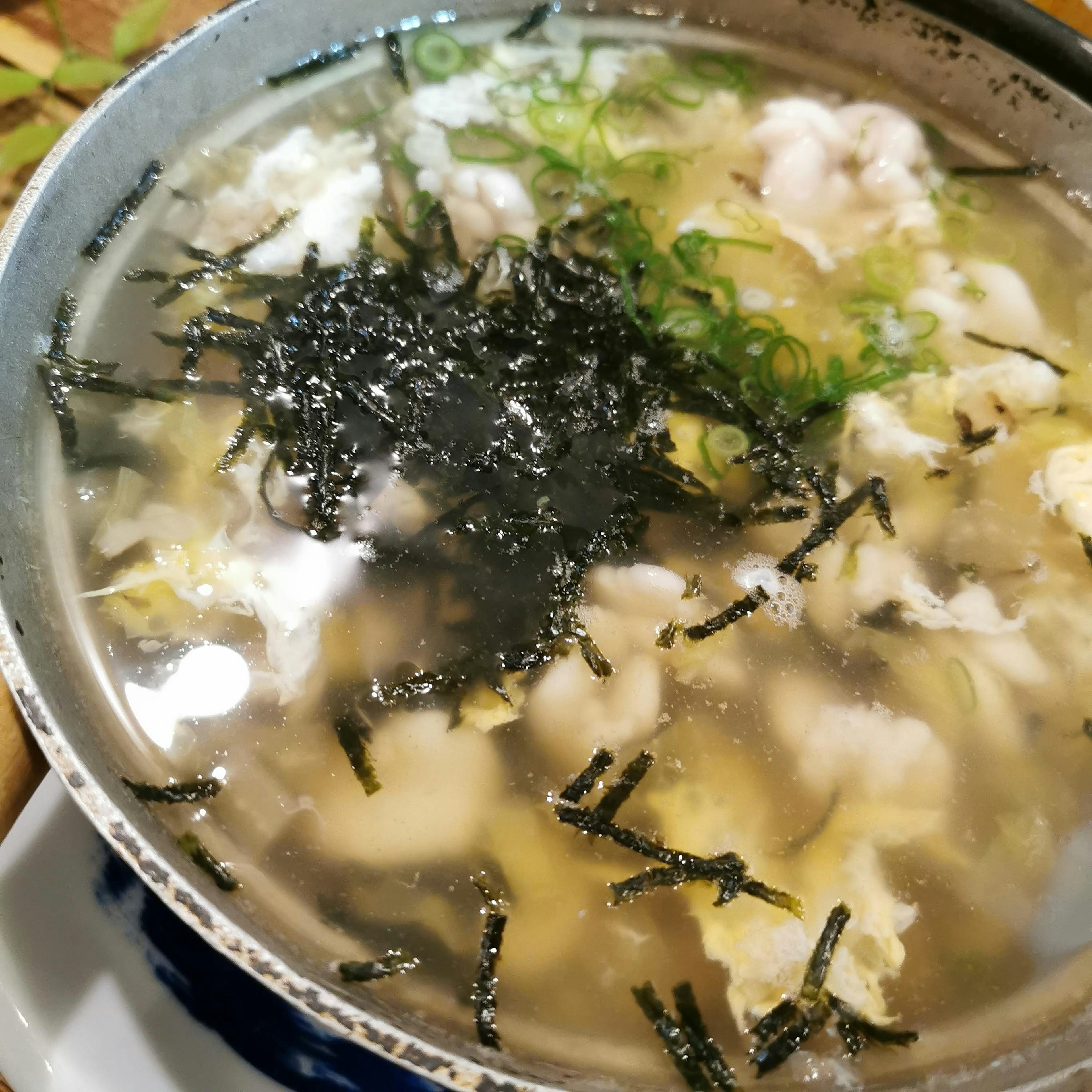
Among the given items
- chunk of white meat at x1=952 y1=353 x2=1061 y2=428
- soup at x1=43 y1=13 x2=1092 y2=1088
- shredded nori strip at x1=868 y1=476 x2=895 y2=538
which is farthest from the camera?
chunk of white meat at x1=952 y1=353 x2=1061 y2=428

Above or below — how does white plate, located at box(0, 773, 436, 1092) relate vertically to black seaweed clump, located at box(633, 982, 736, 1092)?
below

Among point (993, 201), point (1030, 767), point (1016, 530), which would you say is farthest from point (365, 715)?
point (993, 201)

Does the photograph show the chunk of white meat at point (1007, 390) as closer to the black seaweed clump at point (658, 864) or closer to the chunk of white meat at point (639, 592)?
the chunk of white meat at point (639, 592)

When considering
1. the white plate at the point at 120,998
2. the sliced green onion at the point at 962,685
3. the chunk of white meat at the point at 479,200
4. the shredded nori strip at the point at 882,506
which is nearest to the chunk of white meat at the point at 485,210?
the chunk of white meat at the point at 479,200

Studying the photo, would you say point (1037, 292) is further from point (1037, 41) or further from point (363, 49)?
point (363, 49)

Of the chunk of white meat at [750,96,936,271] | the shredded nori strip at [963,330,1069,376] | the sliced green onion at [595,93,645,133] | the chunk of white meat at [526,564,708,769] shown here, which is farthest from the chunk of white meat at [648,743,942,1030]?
the sliced green onion at [595,93,645,133]

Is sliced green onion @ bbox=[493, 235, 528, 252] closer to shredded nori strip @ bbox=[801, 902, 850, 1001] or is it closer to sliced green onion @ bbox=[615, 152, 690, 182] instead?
sliced green onion @ bbox=[615, 152, 690, 182]
